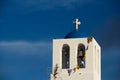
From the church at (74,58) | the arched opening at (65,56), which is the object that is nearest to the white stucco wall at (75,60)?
the church at (74,58)

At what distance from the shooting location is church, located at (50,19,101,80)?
118 feet

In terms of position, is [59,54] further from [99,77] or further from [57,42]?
[99,77]

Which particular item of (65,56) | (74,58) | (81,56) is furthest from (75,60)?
(65,56)

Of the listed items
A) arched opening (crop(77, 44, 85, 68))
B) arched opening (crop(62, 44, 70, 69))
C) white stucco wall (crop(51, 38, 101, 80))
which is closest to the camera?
white stucco wall (crop(51, 38, 101, 80))

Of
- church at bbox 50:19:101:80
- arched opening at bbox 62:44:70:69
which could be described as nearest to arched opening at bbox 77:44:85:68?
church at bbox 50:19:101:80

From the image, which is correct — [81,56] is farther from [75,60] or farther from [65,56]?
[65,56]

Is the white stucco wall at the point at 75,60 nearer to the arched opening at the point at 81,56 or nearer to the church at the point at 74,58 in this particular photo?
the church at the point at 74,58

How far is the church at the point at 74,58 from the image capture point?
3594 centimetres

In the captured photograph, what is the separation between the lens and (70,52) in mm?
36344

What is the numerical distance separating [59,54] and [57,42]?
2.57ft

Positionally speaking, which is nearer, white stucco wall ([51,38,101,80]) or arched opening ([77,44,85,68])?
white stucco wall ([51,38,101,80])

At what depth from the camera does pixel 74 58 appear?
36.2 m

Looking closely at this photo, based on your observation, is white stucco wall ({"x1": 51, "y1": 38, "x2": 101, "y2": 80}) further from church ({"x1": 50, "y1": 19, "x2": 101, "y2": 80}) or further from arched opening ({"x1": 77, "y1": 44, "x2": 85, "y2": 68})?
arched opening ({"x1": 77, "y1": 44, "x2": 85, "y2": 68})

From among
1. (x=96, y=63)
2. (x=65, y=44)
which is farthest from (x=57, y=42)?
(x=96, y=63)
